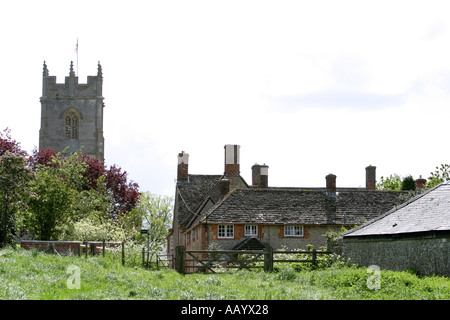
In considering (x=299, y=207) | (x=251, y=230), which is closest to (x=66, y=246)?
(x=251, y=230)

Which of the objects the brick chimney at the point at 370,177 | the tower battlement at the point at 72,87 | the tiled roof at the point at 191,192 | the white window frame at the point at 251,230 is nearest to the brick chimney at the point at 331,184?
the white window frame at the point at 251,230

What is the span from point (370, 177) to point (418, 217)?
4088 centimetres

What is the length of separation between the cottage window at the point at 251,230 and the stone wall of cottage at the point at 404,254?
16.0 m

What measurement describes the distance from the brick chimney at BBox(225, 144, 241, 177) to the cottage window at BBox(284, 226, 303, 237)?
459 inches

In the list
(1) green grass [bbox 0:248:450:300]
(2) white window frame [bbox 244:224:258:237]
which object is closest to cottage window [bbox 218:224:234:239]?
(2) white window frame [bbox 244:224:258:237]

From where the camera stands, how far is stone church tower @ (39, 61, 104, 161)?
7825cm

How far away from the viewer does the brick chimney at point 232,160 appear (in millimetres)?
56062

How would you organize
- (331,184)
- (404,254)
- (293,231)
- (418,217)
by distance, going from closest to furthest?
1. (404,254)
2. (418,217)
3. (293,231)
4. (331,184)

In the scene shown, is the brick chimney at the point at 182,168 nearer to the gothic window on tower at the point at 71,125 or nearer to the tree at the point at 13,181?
the tree at the point at 13,181

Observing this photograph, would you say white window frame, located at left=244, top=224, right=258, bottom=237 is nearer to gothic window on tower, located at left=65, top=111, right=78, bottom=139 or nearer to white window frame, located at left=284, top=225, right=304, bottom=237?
white window frame, located at left=284, top=225, right=304, bottom=237

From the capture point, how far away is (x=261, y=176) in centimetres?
5684

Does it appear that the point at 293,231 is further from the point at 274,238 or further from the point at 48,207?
the point at 48,207
